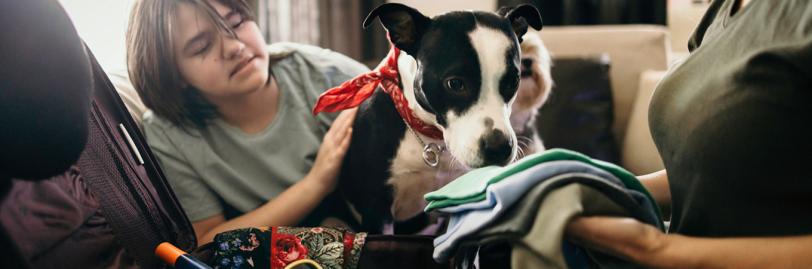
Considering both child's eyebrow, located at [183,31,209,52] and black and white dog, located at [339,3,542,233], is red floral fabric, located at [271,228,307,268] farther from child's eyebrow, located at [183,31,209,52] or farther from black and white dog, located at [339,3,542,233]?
child's eyebrow, located at [183,31,209,52]

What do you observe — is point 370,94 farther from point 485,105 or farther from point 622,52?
point 622,52

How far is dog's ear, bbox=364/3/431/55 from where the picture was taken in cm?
109

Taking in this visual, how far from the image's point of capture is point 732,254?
2.13 ft

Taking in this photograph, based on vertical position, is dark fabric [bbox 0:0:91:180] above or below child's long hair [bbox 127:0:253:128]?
above

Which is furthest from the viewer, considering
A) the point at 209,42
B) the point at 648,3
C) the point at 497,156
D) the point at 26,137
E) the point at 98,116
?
the point at 648,3

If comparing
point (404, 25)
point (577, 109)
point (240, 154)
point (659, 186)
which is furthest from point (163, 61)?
point (577, 109)

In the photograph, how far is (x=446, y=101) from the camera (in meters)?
1.05

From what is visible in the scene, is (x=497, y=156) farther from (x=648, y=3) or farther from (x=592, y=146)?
(x=648, y=3)

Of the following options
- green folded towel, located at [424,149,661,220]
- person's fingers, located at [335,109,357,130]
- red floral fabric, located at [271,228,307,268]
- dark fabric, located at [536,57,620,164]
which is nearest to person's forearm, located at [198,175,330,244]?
person's fingers, located at [335,109,357,130]

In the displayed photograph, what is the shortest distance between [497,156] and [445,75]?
0.52ft

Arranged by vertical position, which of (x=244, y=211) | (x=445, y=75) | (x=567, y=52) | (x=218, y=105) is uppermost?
(x=445, y=75)

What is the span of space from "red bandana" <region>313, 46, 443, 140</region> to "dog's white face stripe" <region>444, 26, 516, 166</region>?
13cm

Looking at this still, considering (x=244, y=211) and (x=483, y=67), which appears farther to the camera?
(x=244, y=211)

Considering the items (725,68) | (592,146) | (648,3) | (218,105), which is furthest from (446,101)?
(648,3)
